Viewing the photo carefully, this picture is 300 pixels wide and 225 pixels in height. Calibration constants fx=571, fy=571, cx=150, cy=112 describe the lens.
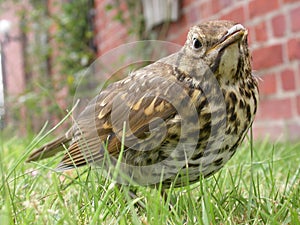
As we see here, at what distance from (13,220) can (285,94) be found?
1850 mm

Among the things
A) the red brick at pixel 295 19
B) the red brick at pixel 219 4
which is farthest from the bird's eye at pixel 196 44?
the red brick at pixel 219 4

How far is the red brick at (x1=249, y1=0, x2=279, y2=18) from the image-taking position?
265cm

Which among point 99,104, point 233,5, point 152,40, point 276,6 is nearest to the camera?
point 99,104

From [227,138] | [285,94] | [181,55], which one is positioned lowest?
[285,94]

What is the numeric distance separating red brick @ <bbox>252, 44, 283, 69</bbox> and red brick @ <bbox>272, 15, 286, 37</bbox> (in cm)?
6

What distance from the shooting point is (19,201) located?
4.16ft

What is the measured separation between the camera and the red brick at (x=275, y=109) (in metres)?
2.66

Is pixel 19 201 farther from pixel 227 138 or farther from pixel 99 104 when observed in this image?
pixel 227 138

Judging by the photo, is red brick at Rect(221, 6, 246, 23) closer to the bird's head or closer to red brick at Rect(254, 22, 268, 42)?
red brick at Rect(254, 22, 268, 42)

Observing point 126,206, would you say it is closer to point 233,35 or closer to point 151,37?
point 233,35

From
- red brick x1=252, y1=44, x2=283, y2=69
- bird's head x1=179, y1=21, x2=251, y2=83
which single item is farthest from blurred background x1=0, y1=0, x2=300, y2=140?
bird's head x1=179, y1=21, x2=251, y2=83

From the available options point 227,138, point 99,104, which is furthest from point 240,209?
point 99,104

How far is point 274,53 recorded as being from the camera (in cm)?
269

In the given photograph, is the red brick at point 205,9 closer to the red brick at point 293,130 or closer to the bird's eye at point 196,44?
the red brick at point 293,130
